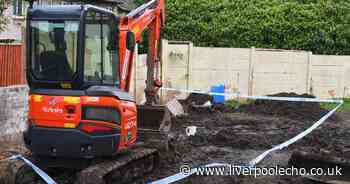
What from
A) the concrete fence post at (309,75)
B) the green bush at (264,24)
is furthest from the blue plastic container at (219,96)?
the green bush at (264,24)

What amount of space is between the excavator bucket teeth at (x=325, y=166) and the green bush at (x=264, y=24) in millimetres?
14042

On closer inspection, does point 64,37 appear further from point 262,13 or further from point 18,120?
point 262,13

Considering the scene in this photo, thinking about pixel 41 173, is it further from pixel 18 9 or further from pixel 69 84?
pixel 18 9

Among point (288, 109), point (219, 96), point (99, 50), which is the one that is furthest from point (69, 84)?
point (219, 96)

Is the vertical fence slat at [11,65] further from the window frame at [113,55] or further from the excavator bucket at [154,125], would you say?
the window frame at [113,55]

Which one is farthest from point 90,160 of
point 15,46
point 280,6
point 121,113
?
point 280,6

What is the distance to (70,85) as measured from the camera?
730 cm

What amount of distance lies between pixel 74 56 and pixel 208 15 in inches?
682

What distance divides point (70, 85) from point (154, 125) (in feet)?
13.2

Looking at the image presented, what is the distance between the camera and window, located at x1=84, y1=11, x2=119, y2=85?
7375mm

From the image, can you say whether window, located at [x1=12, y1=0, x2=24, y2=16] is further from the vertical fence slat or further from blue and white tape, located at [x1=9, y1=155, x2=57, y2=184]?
blue and white tape, located at [x1=9, y1=155, x2=57, y2=184]

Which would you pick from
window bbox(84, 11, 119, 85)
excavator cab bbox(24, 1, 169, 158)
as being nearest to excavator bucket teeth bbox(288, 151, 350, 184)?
excavator cab bbox(24, 1, 169, 158)

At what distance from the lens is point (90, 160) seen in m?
7.78

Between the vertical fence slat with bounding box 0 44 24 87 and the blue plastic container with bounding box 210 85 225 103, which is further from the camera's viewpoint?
the blue plastic container with bounding box 210 85 225 103
